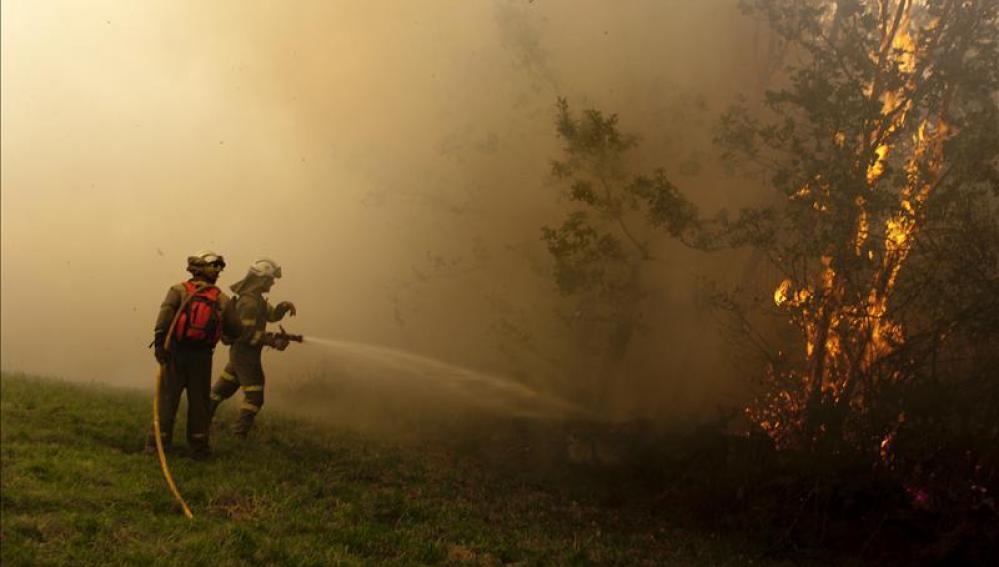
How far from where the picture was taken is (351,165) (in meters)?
23.3

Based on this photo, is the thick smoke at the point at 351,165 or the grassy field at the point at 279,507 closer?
the grassy field at the point at 279,507

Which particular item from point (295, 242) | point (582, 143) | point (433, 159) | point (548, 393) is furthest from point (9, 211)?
point (582, 143)

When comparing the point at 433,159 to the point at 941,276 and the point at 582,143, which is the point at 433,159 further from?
the point at 941,276

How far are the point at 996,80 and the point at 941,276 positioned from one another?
2549 millimetres

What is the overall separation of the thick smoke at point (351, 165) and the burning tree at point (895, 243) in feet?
12.3

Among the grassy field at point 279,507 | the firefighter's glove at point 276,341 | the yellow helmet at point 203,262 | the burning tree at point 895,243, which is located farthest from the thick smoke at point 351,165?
the yellow helmet at point 203,262

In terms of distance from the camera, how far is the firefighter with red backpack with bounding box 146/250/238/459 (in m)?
8.74

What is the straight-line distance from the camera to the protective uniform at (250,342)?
10141 millimetres

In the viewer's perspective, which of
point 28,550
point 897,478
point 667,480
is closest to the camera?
point 28,550

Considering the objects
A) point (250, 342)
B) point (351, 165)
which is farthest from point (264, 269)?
point (351, 165)

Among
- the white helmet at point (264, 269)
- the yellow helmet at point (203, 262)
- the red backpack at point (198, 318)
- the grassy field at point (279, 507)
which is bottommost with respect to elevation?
the grassy field at point (279, 507)

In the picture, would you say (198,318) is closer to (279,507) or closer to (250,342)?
(250,342)

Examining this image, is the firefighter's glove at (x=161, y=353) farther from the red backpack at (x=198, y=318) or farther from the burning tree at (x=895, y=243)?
the burning tree at (x=895, y=243)

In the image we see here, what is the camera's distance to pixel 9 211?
93.1ft
